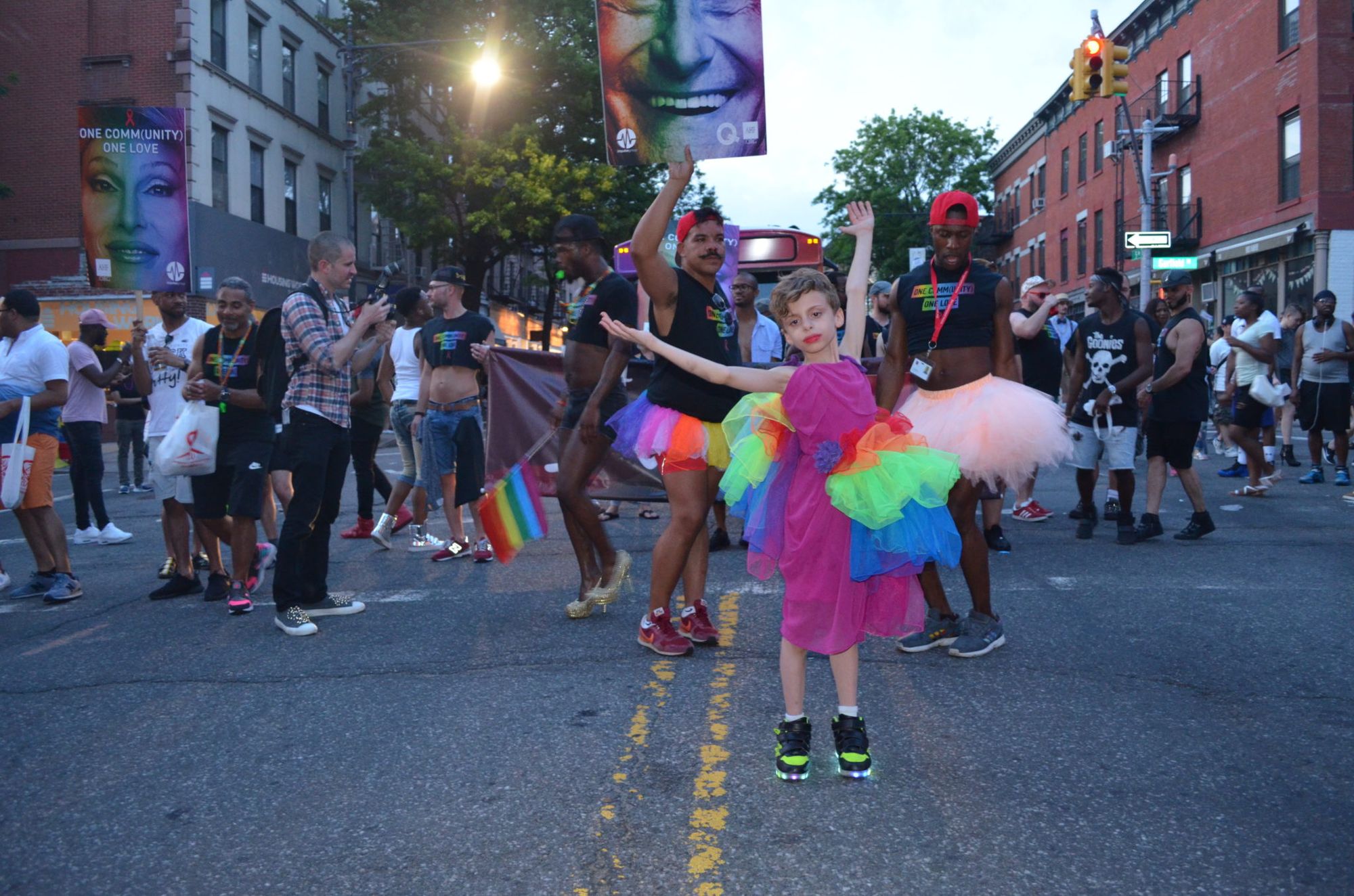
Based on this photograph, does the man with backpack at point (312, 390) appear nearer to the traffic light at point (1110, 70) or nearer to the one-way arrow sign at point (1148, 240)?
the traffic light at point (1110, 70)

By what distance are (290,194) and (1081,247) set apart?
93.1 ft

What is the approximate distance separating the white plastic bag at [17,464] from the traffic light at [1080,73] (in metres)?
13.2

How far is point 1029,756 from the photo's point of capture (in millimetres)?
3805

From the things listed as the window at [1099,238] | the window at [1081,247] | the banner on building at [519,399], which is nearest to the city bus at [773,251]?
the banner on building at [519,399]

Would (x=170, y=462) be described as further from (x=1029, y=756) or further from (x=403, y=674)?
(x=1029, y=756)

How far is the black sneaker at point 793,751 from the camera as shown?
3.60 m

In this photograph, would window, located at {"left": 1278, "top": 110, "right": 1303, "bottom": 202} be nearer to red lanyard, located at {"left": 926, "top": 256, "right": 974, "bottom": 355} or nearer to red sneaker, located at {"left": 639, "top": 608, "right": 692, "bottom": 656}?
red lanyard, located at {"left": 926, "top": 256, "right": 974, "bottom": 355}

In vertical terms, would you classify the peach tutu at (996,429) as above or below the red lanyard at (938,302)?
below

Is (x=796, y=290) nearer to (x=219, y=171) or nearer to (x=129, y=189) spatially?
(x=129, y=189)

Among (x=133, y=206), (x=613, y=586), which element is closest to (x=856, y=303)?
(x=613, y=586)

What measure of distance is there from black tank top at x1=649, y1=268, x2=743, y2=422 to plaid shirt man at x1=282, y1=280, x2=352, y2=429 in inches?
71.1

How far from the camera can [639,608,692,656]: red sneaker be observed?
5.18 metres

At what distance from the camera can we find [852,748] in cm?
363

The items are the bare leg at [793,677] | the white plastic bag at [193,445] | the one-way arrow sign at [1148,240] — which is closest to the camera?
the bare leg at [793,677]
